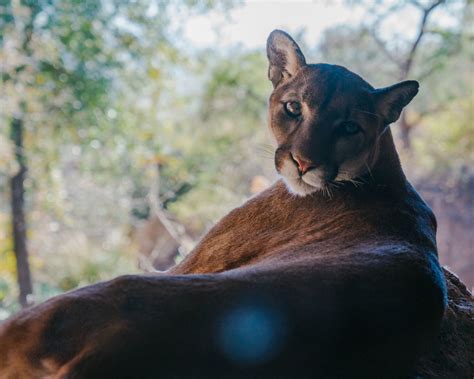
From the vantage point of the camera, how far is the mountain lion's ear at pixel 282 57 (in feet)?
6.26

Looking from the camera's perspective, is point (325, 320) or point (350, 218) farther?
point (350, 218)

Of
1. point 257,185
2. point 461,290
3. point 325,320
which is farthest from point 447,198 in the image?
point 325,320

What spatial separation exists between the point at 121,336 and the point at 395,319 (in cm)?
59

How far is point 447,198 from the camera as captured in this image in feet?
25.3

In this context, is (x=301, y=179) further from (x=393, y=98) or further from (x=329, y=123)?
→ (x=393, y=98)

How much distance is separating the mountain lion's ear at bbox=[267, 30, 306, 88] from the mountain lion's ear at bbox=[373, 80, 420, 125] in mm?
288

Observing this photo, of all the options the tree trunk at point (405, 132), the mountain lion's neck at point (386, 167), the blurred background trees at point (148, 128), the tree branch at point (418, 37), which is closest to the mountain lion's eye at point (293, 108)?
the mountain lion's neck at point (386, 167)

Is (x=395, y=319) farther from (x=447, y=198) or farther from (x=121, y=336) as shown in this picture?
(x=447, y=198)

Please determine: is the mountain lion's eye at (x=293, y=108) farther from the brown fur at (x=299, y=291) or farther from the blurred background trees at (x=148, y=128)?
the blurred background trees at (x=148, y=128)

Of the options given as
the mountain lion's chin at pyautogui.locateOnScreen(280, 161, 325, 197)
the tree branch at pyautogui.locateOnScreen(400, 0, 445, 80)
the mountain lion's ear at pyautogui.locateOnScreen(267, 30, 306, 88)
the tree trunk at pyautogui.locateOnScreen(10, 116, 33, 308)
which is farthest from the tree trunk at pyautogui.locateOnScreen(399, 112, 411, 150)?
the mountain lion's chin at pyautogui.locateOnScreen(280, 161, 325, 197)

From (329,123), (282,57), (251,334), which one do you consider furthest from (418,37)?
(251,334)

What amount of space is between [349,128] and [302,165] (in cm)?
19

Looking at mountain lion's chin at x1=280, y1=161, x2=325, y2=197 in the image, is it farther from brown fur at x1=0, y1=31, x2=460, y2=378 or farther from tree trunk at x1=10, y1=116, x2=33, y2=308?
tree trunk at x1=10, y1=116, x2=33, y2=308

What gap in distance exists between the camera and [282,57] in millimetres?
1967
